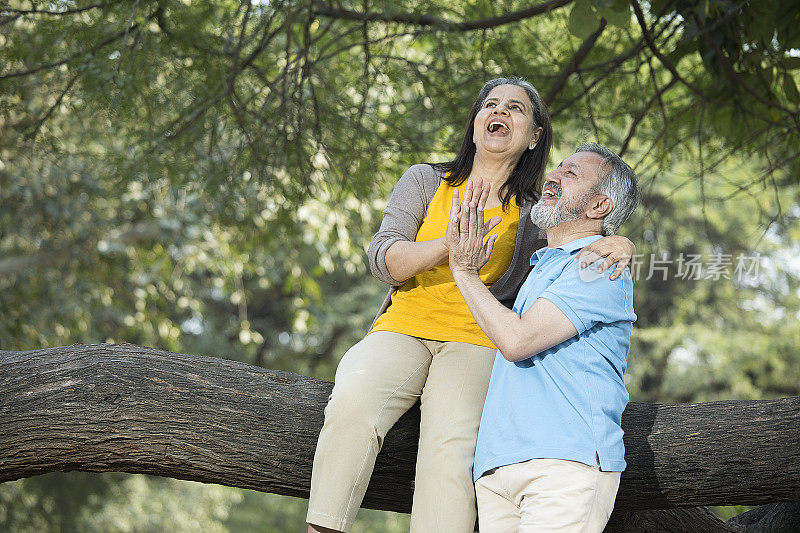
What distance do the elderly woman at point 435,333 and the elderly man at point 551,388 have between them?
4.5 inches

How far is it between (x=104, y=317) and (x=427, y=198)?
30.4 ft

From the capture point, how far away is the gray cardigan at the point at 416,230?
2.80 m

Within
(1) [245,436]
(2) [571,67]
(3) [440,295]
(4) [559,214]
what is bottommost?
(1) [245,436]

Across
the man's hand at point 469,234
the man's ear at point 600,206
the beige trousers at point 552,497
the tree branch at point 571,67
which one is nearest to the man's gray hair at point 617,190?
the man's ear at point 600,206

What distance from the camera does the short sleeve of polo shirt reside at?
2.21 m

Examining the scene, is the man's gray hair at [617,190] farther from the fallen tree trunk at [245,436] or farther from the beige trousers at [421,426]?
the fallen tree trunk at [245,436]

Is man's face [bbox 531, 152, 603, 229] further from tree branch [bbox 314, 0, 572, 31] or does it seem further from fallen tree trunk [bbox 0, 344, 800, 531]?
tree branch [bbox 314, 0, 572, 31]

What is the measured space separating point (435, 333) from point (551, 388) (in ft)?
1.87

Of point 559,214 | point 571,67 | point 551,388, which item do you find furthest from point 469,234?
point 571,67

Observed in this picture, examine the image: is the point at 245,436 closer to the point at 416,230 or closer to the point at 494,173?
the point at 416,230

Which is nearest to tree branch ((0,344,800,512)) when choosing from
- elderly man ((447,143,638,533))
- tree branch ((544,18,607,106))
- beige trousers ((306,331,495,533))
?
beige trousers ((306,331,495,533))

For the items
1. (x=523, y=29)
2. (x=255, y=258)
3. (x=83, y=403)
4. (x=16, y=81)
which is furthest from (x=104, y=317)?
(x=83, y=403)

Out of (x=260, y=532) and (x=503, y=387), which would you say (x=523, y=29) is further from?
(x=260, y=532)

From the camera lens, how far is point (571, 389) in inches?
86.9
